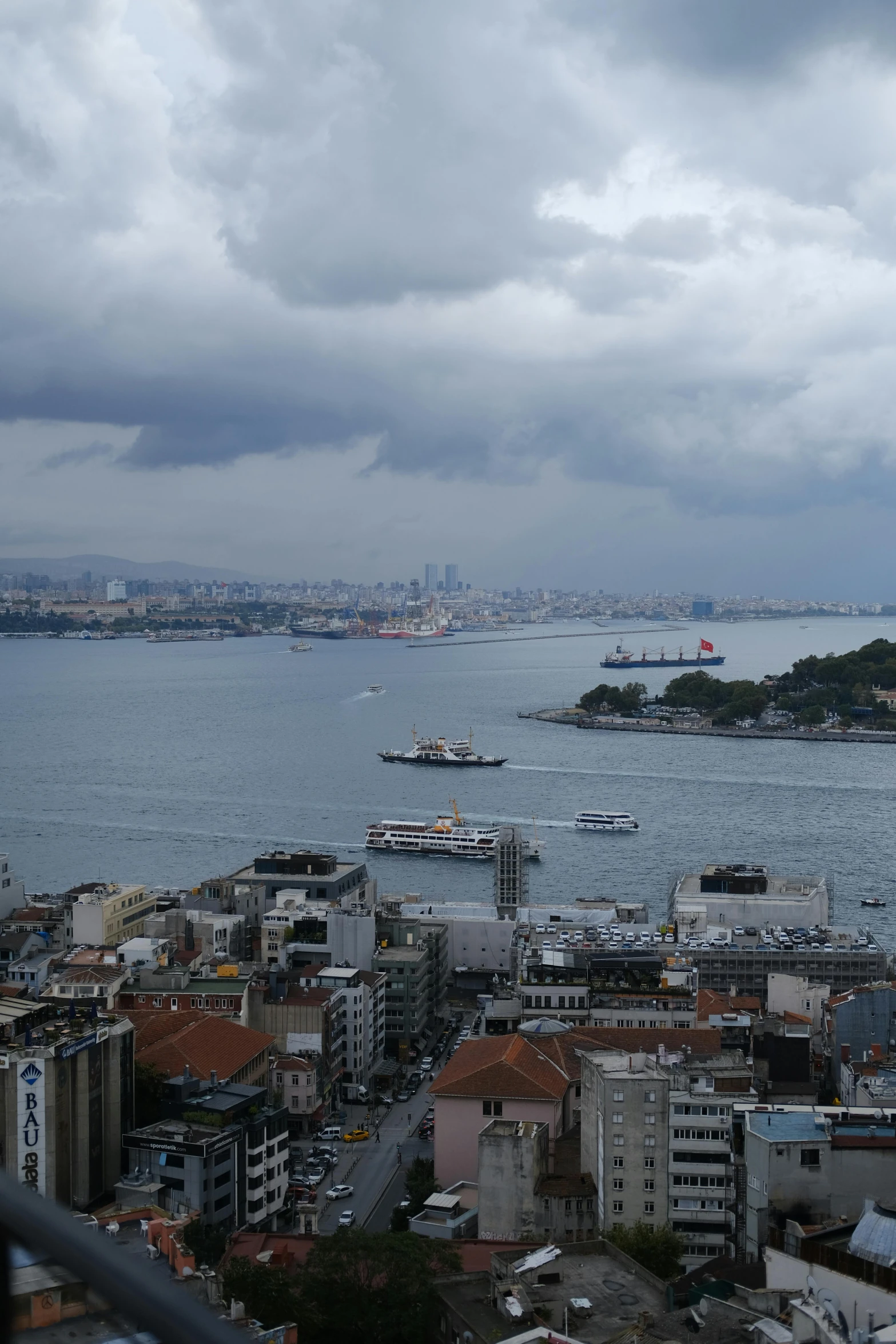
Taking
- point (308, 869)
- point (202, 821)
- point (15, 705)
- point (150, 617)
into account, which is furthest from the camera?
point (150, 617)

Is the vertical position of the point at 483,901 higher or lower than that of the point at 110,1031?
lower

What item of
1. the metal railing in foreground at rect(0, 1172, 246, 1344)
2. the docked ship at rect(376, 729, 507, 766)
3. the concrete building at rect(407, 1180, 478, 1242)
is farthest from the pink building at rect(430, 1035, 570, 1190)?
the docked ship at rect(376, 729, 507, 766)

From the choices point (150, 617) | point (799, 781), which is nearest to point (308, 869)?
point (799, 781)

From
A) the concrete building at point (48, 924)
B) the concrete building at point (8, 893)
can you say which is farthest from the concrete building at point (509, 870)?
the concrete building at point (8, 893)

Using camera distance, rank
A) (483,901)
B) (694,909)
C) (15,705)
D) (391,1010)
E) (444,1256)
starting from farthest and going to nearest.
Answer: (15,705), (483,901), (694,909), (391,1010), (444,1256)

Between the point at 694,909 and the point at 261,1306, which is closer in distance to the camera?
the point at 261,1306

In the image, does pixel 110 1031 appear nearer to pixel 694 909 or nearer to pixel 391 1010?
pixel 391 1010
